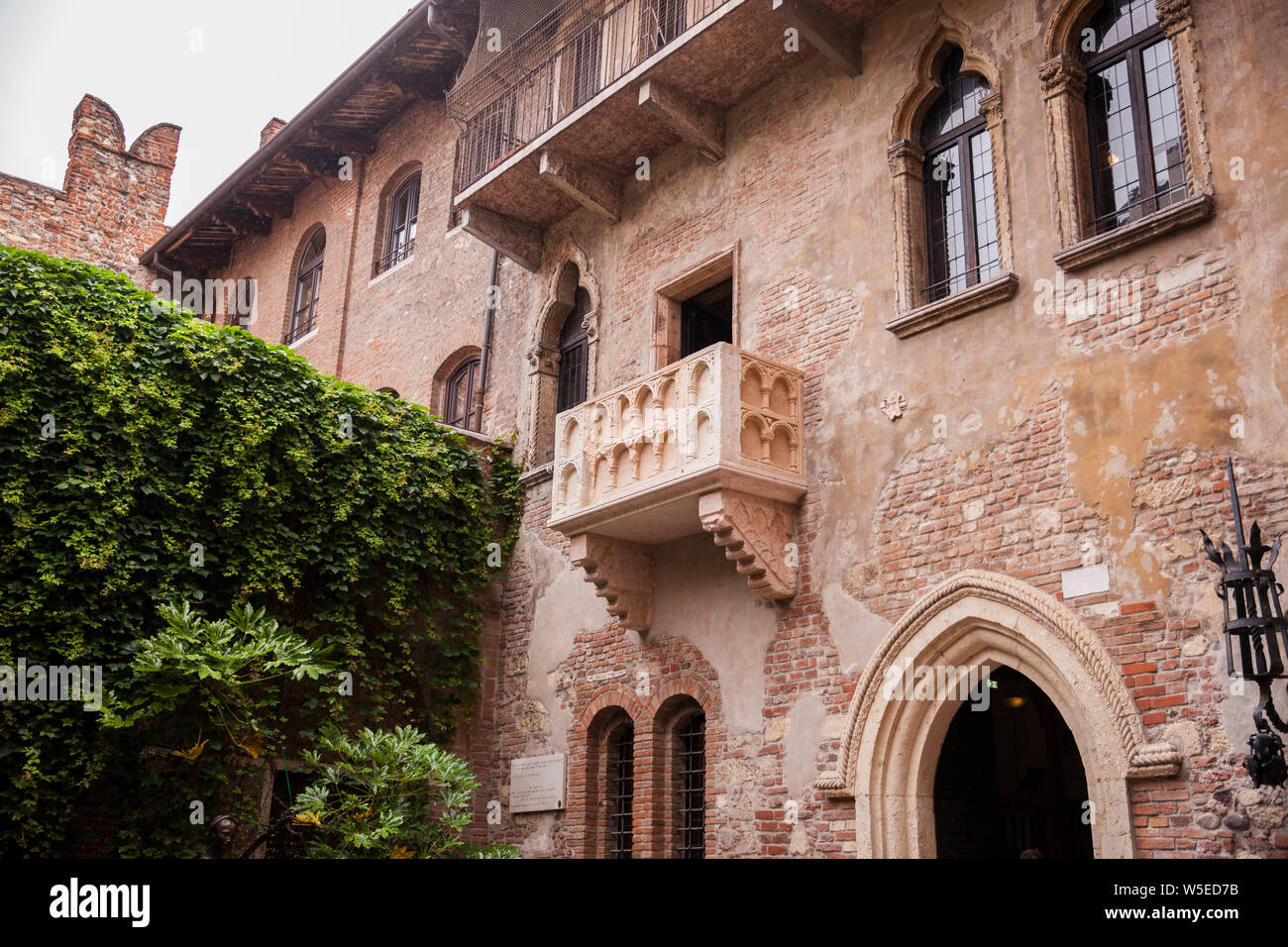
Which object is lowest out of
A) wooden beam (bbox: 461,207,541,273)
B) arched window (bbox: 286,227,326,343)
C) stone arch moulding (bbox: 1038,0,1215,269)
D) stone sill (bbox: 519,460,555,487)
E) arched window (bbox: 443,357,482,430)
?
stone sill (bbox: 519,460,555,487)

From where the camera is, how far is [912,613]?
319 inches

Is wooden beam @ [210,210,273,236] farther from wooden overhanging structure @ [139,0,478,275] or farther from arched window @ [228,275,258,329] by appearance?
arched window @ [228,275,258,329]

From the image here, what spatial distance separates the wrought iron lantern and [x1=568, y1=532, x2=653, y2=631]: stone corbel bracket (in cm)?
535

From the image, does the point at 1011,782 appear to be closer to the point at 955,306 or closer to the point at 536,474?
the point at 955,306

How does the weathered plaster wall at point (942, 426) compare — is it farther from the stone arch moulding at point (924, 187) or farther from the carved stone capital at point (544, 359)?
the carved stone capital at point (544, 359)

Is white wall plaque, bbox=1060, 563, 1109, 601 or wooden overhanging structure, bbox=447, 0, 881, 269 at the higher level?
wooden overhanging structure, bbox=447, 0, 881, 269

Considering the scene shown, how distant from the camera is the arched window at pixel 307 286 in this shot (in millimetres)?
18469

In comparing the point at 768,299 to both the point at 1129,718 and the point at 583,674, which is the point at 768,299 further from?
the point at 1129,718

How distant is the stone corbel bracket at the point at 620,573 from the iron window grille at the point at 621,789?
1145 millimetres

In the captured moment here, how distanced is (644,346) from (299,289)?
9601 mm

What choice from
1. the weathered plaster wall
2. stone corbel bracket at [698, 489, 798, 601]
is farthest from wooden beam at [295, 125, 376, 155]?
stone corbel bracket at [698, 489, 798, 601]

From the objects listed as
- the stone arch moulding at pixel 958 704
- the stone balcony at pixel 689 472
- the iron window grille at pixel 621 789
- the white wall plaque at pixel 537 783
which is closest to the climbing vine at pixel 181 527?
the white wall plaque at pixel 537 783

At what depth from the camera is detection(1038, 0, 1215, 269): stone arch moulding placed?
725 centimetres

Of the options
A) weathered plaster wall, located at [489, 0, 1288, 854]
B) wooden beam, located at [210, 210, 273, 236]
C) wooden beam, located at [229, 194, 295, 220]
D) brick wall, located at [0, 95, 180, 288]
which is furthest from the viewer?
brick wall, located at [0, 95, 180, 288]
